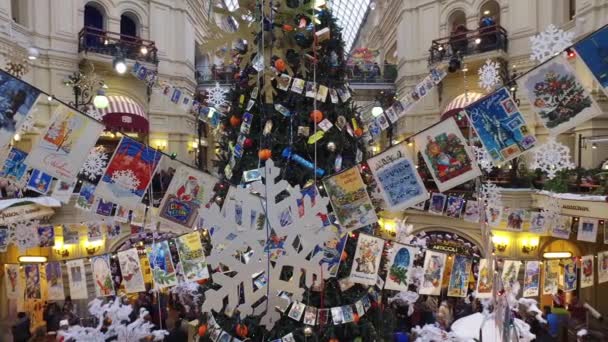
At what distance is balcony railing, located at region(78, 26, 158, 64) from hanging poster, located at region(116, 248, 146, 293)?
33.0ft

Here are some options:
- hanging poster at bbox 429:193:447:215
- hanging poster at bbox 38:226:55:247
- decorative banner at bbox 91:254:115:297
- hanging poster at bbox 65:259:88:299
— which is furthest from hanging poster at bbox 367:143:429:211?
hanging poster at bbox 38:226:55:247

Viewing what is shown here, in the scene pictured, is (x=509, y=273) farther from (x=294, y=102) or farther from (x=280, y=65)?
(x=280, y=65)

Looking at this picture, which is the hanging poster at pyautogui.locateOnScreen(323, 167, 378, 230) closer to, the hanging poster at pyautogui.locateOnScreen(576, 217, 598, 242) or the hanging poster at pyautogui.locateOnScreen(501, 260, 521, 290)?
the hanging poster at pyautogui.locateOnScreen(501, 260, 521, 290)

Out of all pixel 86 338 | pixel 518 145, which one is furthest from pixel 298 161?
pixel 86 338

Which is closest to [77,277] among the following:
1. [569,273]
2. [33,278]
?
[33,278]

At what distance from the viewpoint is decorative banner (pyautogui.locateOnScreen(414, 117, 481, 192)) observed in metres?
4.21

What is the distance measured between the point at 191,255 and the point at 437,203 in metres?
3.71

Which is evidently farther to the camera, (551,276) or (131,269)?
(551,276)

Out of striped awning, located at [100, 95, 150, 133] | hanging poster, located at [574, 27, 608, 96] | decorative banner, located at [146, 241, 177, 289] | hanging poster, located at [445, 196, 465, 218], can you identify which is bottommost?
decorative banner, located at [146, 241, 177, 289]

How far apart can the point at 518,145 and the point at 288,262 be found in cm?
223

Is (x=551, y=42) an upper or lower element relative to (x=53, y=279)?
upper

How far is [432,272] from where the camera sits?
6.34m

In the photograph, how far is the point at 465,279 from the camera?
618cm

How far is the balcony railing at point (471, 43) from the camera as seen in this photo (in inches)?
550
